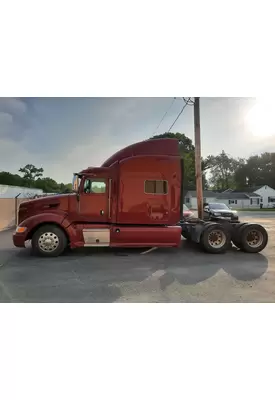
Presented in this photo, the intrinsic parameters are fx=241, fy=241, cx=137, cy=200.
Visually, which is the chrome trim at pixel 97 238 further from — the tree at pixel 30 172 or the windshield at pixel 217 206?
the windshield at pixel 217 206

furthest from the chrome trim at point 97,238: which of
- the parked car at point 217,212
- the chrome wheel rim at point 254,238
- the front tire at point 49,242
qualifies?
the chrome wheel rim at point 254,238

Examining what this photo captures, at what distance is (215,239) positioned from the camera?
4738 mm

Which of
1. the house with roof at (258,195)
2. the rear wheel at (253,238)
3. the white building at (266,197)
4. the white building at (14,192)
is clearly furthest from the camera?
the white building at (266,197)

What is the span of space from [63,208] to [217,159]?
3.39m

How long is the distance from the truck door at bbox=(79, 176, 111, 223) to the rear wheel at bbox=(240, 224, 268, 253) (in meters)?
2.72

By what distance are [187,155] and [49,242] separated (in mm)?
3112

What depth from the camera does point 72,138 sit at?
4645 mm

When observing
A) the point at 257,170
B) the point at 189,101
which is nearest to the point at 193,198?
the point at 257,170

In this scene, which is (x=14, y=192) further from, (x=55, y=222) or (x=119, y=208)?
(x=119, y=208)

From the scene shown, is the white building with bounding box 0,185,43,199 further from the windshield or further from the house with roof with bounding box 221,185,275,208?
the house with roof with bounding box 221,185,275,208

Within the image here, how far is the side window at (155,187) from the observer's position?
440cm

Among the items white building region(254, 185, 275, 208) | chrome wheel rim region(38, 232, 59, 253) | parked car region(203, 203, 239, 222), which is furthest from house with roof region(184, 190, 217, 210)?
chrome wheel rim region(38, 232, 59, 253)

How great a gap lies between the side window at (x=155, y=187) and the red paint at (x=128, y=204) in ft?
0.19
